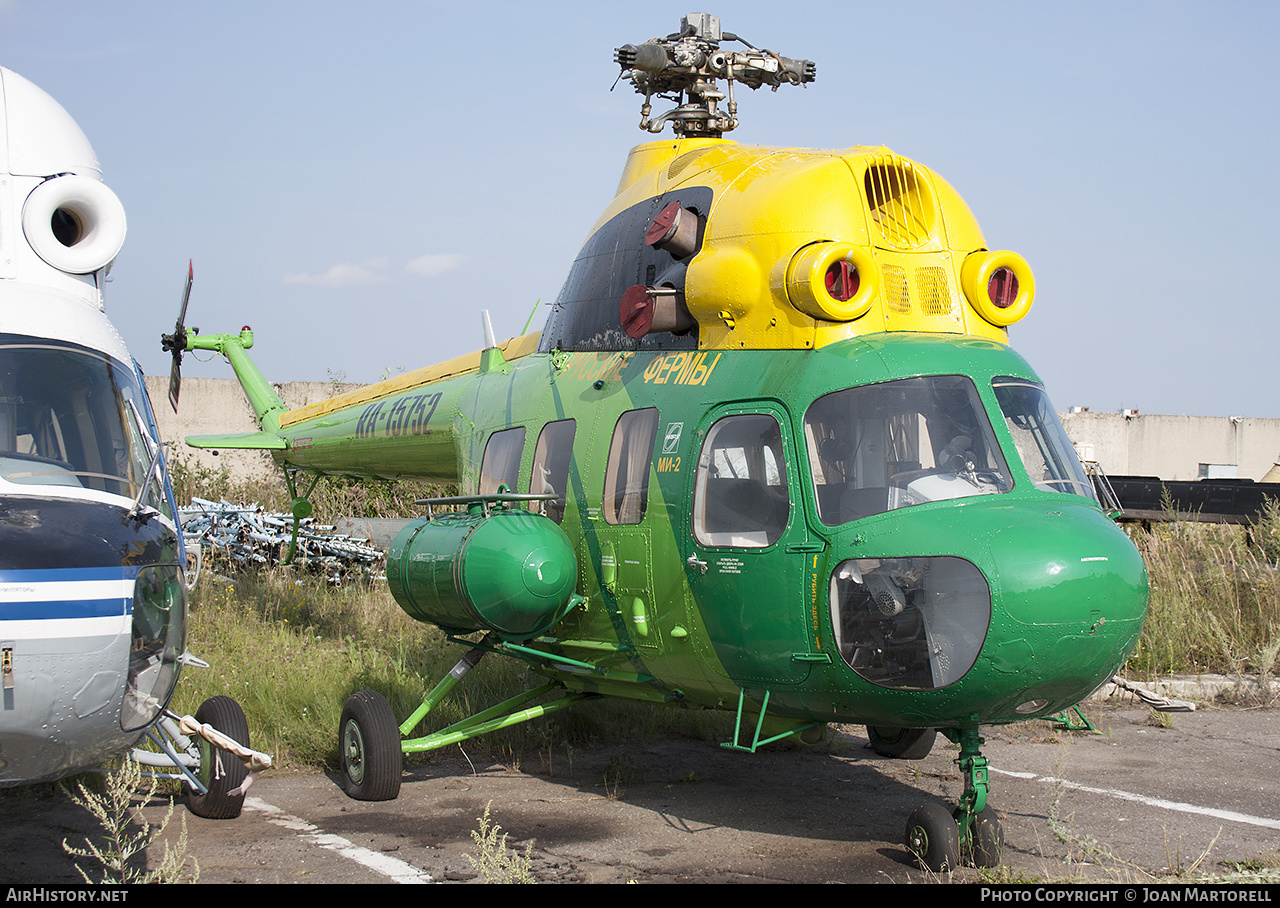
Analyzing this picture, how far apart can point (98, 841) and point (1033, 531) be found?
16.9 ft

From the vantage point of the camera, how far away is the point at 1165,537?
12.7 meters

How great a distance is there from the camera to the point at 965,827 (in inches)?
208

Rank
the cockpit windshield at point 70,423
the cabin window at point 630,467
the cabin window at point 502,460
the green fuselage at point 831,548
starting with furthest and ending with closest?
1. the cabin window at point 502,460
2. the cabin window at point 630,467
3. the green fuselage at point 831,548
4. the cockpit windshield at point 70,423

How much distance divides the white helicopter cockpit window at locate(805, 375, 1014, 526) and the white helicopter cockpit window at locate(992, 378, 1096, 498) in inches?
6.9

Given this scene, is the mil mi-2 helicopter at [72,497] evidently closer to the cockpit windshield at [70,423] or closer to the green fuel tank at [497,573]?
the cockpit windshield at [70,423]

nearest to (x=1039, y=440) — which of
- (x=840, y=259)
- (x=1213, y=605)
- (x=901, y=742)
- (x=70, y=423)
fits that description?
(x=840, y=259)

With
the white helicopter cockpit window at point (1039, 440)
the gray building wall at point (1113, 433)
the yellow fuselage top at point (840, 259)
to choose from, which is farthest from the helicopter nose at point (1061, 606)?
the gray building wall at point (1113, 433)

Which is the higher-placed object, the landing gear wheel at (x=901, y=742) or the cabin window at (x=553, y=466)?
the cabin window at (x=553, y=466)

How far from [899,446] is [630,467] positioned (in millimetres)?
1733

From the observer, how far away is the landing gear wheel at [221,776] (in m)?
6.34

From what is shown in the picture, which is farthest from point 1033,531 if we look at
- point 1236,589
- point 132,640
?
point 1236,589

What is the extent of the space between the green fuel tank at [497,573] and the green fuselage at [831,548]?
0.94ft

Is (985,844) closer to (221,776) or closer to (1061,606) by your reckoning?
(1061,606)

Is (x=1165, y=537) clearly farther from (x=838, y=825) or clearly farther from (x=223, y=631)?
(x=223, y=631)
